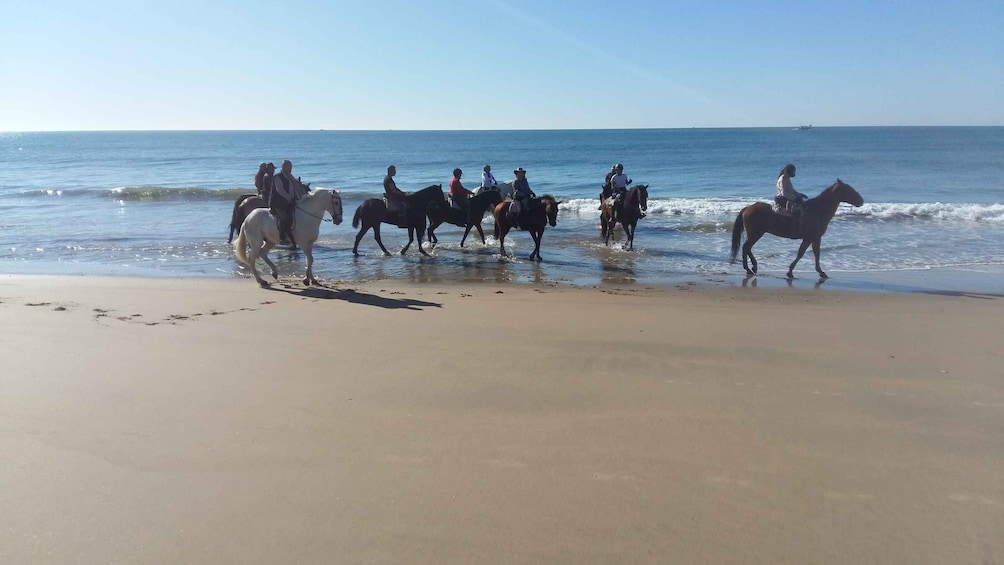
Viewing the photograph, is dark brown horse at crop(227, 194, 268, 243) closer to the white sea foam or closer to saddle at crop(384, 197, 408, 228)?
saddle at crop(384, 197, 408, 228)

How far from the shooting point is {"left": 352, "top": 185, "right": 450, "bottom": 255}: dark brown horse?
14.7 meters

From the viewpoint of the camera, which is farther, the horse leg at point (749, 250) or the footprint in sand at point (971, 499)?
the horse leg at point (749, 250)

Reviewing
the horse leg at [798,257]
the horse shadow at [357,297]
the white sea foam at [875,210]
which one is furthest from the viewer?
the white sea foam at [875,210]

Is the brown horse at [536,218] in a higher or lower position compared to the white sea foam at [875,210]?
lower

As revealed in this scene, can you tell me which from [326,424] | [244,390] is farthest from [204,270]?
[326,424]

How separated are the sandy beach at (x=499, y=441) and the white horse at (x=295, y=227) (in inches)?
125

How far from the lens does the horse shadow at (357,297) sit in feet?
28.8

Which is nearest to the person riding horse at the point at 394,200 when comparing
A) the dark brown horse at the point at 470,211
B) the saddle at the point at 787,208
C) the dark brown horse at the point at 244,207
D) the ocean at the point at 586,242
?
the dark brown horse at the point at 470,211

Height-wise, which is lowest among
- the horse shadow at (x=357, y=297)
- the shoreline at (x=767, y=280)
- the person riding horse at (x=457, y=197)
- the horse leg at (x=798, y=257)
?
the horse shadow at (x=357, y=297)

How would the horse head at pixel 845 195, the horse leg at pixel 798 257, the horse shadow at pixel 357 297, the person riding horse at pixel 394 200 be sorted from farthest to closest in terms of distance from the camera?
the person riding horse at pixel 394 200
the horse head at pixel 845 195
the horse leg at pixel 798 257
the horse shadow at pixel 357 297

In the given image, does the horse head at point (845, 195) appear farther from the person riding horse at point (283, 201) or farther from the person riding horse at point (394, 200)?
the person riding horse at point (283, 201)

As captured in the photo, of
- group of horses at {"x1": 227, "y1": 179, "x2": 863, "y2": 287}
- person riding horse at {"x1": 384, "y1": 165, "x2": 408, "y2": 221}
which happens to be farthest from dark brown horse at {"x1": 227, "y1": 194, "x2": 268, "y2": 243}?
person riding horse at {"x1": 384, "y1": 165, "x2": 408, "y2": 221}

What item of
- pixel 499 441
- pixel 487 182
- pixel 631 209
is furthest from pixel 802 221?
pixel 499 441

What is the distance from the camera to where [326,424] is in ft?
14.7
